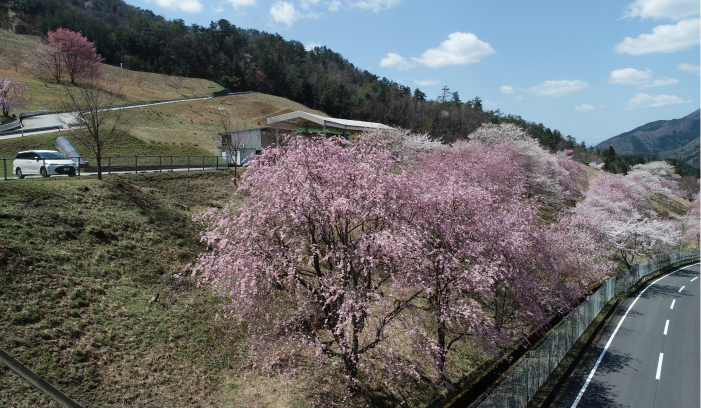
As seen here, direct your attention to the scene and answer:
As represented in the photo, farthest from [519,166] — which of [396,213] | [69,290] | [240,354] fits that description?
[69,290]

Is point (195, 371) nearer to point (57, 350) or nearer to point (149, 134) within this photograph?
point (57, 350)

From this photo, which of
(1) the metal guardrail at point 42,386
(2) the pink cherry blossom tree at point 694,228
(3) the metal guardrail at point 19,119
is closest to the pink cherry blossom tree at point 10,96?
(3) the metal guardrail at point 19,119

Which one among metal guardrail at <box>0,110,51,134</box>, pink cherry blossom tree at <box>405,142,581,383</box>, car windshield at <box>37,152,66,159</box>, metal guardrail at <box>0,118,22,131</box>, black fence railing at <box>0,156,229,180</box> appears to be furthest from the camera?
metal guardrail at <box>0,110,51,134</box>

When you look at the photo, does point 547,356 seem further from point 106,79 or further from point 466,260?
point 106,79

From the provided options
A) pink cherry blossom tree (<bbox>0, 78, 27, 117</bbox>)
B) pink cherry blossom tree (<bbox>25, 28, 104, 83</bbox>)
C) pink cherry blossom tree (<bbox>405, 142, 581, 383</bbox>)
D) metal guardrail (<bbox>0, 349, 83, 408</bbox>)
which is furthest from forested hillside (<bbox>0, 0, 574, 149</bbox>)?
metal guardrail (<bbox>0, 349, 83, 408</bbox>)

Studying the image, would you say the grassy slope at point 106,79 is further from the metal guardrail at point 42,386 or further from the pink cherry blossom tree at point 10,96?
the metal guardrail at point 42,386

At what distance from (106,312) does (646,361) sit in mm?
20551

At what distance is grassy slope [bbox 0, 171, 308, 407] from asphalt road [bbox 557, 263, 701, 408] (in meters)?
11.5

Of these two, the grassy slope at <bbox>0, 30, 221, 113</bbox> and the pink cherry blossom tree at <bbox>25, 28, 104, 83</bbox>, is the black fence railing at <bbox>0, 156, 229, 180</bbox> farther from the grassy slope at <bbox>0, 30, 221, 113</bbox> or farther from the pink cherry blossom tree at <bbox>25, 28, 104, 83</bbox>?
the pink cherry blossom tree at <bbox>25, 28, 104, 83</bbox>

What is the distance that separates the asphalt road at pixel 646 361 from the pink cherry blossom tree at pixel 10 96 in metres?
56.4

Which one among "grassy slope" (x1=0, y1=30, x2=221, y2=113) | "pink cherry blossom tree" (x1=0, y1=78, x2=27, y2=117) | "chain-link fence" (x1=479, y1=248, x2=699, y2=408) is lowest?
"chain-link fence" (x1=479, y1=248, x2=699, y2=408)

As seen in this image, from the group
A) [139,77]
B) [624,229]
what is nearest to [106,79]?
[139,77]

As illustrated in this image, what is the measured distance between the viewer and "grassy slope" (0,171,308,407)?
9.03 meters

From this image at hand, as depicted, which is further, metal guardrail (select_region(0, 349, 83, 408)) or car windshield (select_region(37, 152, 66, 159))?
car windshield (select_region(37, 152, 66, 159))
